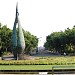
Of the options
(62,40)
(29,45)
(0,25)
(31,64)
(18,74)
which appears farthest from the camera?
(62,40)

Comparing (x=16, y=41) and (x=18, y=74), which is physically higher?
(x=16, y=41)

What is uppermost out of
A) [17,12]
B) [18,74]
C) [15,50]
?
[17,12]

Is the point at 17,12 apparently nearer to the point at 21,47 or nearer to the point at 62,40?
the point at 21,47

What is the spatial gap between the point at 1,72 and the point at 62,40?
57196mm

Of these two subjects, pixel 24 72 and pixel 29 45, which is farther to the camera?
pixel 29 45

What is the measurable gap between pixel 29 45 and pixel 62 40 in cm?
1001

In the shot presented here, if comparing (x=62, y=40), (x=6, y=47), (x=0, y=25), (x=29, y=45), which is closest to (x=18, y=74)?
(x=0, y=25)

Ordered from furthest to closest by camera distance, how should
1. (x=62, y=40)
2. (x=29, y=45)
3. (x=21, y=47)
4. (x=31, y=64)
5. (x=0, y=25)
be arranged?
(x=62, y=40)
(x=29, y=45)
(x=0, y=25)
(x=21, y=47)
(x=31, y=64)

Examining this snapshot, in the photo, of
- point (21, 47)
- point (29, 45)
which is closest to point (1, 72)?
point (21, 47)

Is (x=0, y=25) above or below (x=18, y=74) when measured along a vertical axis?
above

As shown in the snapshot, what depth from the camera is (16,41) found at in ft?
126

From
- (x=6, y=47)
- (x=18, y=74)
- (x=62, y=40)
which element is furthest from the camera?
(x=62, y=40)

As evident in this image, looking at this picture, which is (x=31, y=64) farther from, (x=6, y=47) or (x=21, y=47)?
(x=6, y=47)

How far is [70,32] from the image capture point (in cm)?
7769
